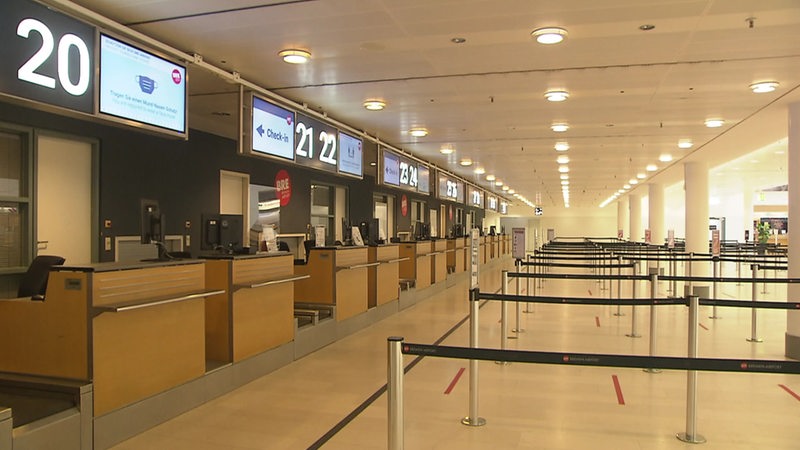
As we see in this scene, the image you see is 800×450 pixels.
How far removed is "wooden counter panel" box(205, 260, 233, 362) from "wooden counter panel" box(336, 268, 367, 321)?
2.56 m

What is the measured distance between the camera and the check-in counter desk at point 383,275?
970 cm

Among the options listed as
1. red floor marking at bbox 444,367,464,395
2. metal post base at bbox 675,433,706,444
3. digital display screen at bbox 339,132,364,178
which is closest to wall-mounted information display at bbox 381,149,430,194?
digital display screen at bbox 339,132,364,178

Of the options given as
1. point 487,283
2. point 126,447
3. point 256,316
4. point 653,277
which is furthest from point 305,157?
point 487,283

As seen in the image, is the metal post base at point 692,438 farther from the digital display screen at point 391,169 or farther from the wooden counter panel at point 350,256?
the digital display screen at point 391,169

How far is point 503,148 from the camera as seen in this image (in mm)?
12914

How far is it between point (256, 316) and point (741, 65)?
584cm

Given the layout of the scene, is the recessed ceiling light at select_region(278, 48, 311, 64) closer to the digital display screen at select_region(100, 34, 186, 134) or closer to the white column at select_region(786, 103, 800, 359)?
the digital display screen at select_region(100, 34, 186, 134)

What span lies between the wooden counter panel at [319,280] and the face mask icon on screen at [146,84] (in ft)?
12.3

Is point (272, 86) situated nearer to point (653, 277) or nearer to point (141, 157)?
point (141, 157)

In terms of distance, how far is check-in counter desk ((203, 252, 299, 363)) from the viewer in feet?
18.6

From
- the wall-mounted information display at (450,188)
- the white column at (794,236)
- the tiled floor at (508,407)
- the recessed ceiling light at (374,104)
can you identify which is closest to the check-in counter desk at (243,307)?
the tiled floor at (508,407)

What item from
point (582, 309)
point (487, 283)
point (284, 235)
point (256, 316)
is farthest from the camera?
point (487, 283)

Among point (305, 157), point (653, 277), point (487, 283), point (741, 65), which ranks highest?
point (741, 65)

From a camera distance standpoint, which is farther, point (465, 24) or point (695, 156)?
point (695, 156)
